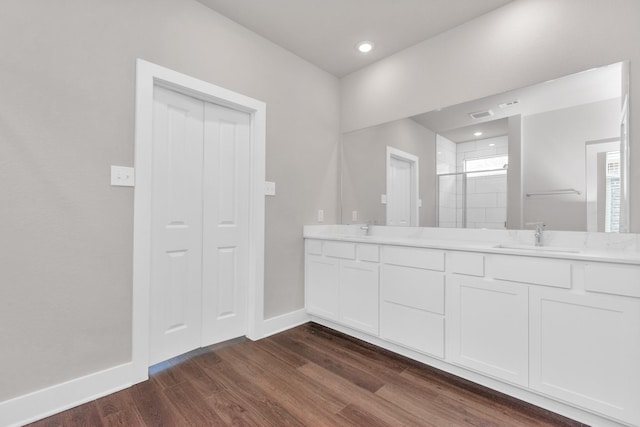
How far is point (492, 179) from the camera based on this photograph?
90.6 inches

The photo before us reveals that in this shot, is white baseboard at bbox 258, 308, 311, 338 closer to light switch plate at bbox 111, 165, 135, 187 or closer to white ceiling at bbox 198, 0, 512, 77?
light switch plate at bbox 111, 165, 135, 187

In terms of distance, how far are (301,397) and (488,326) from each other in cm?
118

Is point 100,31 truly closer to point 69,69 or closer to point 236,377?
point 69,69

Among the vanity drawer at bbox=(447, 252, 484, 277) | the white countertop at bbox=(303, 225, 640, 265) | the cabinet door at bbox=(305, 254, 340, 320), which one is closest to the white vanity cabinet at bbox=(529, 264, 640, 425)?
the white countertop at bbox=(303, 225, 640, 265)

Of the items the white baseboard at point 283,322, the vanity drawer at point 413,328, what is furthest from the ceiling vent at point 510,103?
the white baseboard at point 283,322

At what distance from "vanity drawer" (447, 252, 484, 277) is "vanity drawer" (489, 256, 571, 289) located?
6 centimetres

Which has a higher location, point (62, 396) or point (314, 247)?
point (314, 247)

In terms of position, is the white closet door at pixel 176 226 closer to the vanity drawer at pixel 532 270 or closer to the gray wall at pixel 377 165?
the gray wall at pixel 377 165

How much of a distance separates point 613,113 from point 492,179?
2.46 ft

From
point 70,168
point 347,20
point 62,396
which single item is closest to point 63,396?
point 62,396

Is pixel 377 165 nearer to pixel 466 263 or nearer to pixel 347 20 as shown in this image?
pixel 347 20

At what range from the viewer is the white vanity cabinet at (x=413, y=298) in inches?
78.7

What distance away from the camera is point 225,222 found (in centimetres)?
246

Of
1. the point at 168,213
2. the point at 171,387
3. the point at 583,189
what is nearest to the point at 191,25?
the point at 168,213
